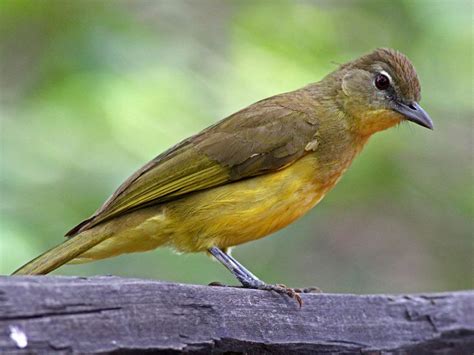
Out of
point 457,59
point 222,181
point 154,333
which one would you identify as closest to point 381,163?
point 457,59

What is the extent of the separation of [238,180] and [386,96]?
114 centimetres

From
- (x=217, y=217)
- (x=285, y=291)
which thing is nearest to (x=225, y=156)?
(x=217, y=217)

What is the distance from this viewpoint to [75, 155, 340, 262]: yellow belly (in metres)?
4.47

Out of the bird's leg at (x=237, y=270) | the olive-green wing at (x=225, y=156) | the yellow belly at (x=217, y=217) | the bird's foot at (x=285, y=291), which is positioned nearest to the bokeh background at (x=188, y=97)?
the olive-green wing at (x=225, y=156)

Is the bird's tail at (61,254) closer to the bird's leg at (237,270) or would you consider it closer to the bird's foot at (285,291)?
the bird's leg at (237,270)

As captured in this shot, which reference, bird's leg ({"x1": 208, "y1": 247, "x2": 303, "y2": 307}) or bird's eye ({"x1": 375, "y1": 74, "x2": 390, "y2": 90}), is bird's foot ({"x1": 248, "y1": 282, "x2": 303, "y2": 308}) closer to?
bird's leg ({"x1": 208, "y1": 247, "x2": 303, "y2": 307})

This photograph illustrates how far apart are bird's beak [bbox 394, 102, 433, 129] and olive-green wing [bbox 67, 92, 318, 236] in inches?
20.2

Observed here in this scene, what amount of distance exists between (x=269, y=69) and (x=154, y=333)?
8.76 feet

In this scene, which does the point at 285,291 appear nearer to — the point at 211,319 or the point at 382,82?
the point at 211,319

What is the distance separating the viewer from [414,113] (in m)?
5.14

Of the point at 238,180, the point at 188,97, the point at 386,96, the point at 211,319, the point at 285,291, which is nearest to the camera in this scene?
the point at 211,319

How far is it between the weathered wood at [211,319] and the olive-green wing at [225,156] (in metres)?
1.03

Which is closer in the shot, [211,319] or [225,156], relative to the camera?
[211,319]

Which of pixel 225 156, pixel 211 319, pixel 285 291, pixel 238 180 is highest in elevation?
pixel 225 156
